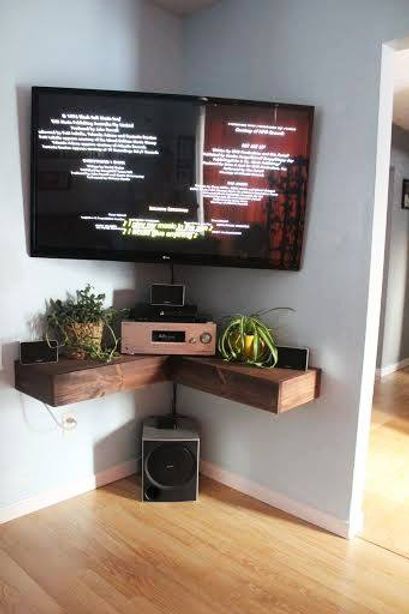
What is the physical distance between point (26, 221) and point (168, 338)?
81 cm

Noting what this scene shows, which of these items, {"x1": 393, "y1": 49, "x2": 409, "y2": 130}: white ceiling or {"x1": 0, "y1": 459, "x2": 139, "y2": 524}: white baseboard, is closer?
{"x1": 0, "y1": 459, "x2": 139, "y2": 524}: white baseboard

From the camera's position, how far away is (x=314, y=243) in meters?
2.15

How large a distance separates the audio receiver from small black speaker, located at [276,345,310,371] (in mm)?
315

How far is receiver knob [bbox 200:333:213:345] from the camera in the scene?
2.21 m

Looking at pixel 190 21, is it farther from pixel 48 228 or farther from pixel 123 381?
pixel 123 381

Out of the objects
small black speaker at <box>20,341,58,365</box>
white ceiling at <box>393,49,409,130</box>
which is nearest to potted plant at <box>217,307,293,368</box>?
small black speaker at <box>20,341,58,365</box>

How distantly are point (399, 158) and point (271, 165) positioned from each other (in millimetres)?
2935

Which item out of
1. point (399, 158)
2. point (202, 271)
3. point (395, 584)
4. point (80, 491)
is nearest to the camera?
point (395, 584)

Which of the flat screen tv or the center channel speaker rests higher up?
the flat screen tv

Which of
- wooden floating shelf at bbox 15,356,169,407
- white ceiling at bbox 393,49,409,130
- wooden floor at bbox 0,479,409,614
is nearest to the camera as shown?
wooden floor at bbox 0,479,409,614

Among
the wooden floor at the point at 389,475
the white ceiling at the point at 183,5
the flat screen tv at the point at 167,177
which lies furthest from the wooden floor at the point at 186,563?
the white ceiling at the point at 183,5

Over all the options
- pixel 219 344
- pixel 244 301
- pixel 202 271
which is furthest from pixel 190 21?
pixel 219 344

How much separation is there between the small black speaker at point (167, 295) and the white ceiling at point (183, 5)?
4.66 feet

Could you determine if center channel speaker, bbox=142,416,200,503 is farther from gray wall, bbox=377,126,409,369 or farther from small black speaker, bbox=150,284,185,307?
gray wall, bbox=377,126,409,369
